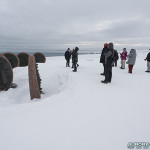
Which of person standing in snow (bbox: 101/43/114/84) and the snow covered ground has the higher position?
person standing in snow (bbox: 101/43/114/84)

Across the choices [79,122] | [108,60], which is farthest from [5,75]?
[79,122]

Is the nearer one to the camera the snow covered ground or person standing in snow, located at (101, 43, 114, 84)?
the snow covered ground

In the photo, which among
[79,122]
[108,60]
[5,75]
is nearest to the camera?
[79,122]

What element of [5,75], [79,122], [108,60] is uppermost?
[108,60]

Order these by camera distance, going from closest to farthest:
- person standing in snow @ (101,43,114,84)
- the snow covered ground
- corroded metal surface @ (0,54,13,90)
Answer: the snow covered ground, person standing in snow @ (101,43,114,84), corroded metal surface @ (0,54,13,90)

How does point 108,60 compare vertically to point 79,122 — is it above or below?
above

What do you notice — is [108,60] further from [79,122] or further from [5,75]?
[5,75]

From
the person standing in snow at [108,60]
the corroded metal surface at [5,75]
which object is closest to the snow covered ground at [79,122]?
the person standing in snow at [108,60]

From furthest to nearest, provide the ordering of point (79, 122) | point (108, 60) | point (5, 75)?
point (5, 75)
point (108, 60)
point (79, 122)

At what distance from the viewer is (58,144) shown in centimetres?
263

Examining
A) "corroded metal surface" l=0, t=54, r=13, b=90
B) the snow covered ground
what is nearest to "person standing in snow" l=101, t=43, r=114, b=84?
the snow covered ground

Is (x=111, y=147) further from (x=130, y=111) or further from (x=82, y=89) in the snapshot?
(x=82, y=89)

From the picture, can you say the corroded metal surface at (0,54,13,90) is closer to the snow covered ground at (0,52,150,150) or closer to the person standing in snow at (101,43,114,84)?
the snow covered ground at (0,52,150,150)

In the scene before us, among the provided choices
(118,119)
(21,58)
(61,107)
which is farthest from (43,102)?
(21,58)
